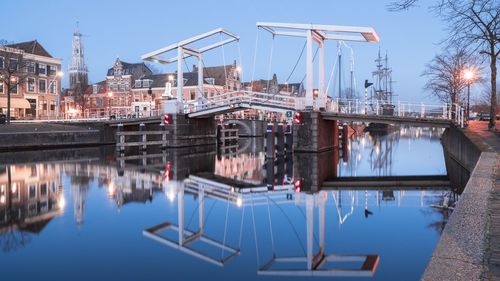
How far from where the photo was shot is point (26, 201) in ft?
32.7

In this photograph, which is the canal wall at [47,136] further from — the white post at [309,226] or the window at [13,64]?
the white post at [309,226]

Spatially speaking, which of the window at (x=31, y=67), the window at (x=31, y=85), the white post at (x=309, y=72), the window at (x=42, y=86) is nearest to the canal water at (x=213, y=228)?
the white post at (x=309, y=72)

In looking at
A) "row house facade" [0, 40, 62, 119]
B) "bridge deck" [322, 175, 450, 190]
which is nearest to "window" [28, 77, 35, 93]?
"row house facade" [0, 40, 62, 119]

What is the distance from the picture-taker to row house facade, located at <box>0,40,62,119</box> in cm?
4476

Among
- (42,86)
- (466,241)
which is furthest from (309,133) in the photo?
(42,86)

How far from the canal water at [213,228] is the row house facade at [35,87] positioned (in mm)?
34671

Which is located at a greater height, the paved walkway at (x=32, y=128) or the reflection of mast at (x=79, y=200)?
the paved walkway at (x=32, y=128)

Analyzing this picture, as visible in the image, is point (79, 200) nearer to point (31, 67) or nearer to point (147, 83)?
point (31, 67)

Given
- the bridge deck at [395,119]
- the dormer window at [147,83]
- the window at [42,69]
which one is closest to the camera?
the bridge deck at [395,119]

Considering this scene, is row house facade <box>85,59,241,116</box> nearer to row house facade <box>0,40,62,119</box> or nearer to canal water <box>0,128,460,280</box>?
row house facade <box>0,40,62,119</box>

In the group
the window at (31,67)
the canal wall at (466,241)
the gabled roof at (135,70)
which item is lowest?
the canal wall at (466,241)

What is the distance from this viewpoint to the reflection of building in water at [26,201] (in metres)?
7.38

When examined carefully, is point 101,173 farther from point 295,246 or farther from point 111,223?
point 295,246

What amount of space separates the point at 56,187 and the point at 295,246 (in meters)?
8.02
